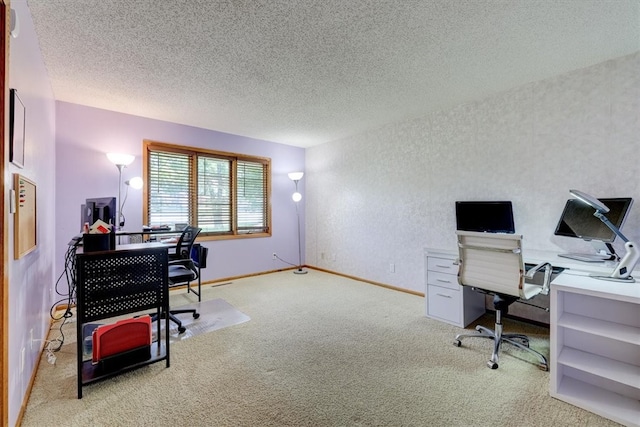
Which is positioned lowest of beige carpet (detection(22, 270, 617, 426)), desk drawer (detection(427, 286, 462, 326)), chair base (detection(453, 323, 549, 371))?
beige carpet (detection(22, 270, 617, 426))

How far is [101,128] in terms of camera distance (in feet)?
11.4

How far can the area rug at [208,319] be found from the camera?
262 cm

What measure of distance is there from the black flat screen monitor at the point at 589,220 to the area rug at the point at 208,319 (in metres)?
3.13

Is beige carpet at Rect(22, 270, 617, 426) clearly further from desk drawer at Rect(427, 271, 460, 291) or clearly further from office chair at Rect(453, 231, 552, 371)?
desk drawer at Rect(427, 271, 460, 291)

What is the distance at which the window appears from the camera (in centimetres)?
391

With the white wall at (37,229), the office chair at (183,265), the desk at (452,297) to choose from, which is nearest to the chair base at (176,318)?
the office chair at (183,265)

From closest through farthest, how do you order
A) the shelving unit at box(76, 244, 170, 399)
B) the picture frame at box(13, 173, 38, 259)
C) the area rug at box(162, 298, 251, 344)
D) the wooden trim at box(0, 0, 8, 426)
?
the wooden trim at box(0, 0, 8, 426)
the picture frame at box(13, 173, 38, 259)
the shelving unit at box(76, 244, 170, 399)
the area rug at box(162, 298, 251, 344)

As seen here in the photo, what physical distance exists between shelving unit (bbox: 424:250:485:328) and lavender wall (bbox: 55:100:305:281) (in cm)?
299

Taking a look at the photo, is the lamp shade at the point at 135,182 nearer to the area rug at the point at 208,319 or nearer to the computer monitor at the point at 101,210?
the computer monitor at the point at 101,210

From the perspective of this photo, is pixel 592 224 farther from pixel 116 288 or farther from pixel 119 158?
pixel 119 158

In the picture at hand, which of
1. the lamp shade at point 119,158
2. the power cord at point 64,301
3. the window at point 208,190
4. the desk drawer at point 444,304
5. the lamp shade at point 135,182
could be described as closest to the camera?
the power cord at point 64,301

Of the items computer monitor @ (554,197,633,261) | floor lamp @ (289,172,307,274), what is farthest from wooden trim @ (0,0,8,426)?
floor lamp @ (289,172,307,274)

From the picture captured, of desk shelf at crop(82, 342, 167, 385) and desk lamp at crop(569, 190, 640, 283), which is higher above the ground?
desk lamp at crop(569, 190, 640, 283)

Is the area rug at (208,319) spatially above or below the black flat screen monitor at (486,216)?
below
